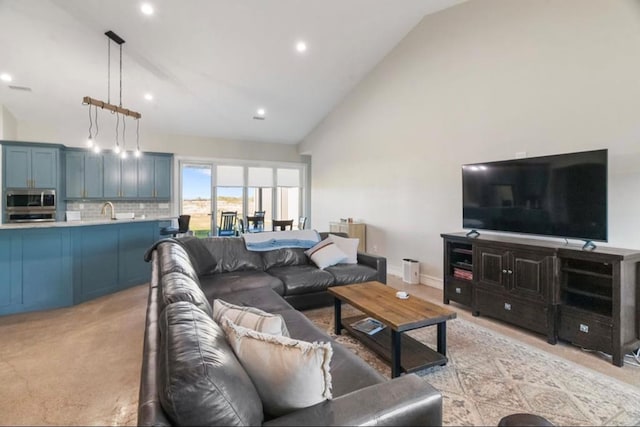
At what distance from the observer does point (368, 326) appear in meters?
2.85

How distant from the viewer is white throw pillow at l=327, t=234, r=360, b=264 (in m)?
4.12

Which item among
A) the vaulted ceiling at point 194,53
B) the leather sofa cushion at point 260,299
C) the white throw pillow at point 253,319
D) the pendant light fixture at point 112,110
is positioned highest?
the vaulted ceiling at point 194,53

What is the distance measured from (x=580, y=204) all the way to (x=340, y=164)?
470cm

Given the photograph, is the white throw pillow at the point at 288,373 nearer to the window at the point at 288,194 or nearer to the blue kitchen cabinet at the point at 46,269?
the blue kitchen cabinet at the point at 46,269

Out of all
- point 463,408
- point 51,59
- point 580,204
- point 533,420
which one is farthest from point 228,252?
point 51,59

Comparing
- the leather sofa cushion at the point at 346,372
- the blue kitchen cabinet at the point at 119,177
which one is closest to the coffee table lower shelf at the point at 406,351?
the leather sofa cushion at the point at 346,372

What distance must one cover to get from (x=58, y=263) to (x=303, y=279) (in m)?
3.00

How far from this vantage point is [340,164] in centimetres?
705

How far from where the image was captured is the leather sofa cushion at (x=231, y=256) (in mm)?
3779

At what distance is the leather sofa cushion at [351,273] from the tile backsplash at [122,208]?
510 cm

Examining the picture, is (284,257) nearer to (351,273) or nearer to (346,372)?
(351,273)

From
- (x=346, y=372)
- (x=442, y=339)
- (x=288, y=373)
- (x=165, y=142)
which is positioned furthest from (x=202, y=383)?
(x=165, y=142)

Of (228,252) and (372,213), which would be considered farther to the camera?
(372,213)

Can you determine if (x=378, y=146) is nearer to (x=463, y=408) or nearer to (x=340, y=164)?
(x=340, y=164)
